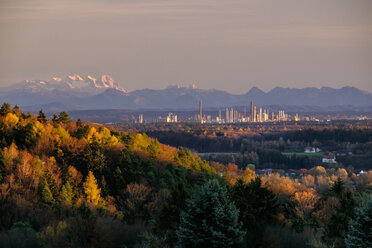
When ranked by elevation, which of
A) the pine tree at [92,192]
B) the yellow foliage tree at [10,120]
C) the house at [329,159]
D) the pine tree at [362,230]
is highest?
the yellow foliage tree at [10,120]

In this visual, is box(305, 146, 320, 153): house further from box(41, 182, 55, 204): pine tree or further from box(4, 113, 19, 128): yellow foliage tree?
box(41, 182, 55, 204): pine tree

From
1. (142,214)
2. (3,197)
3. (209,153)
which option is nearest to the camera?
(142,214)

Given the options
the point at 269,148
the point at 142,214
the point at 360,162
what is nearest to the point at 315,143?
the point at 269,148

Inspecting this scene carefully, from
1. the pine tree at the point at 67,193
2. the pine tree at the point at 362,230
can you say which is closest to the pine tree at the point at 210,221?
the pine tree at the point at 362,230

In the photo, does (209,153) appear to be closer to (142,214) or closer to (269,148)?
(269,148)

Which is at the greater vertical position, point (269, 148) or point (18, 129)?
point (18, 129)

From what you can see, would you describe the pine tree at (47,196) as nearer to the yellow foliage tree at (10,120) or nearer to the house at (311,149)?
the yellow foliage tree at (10,120)
